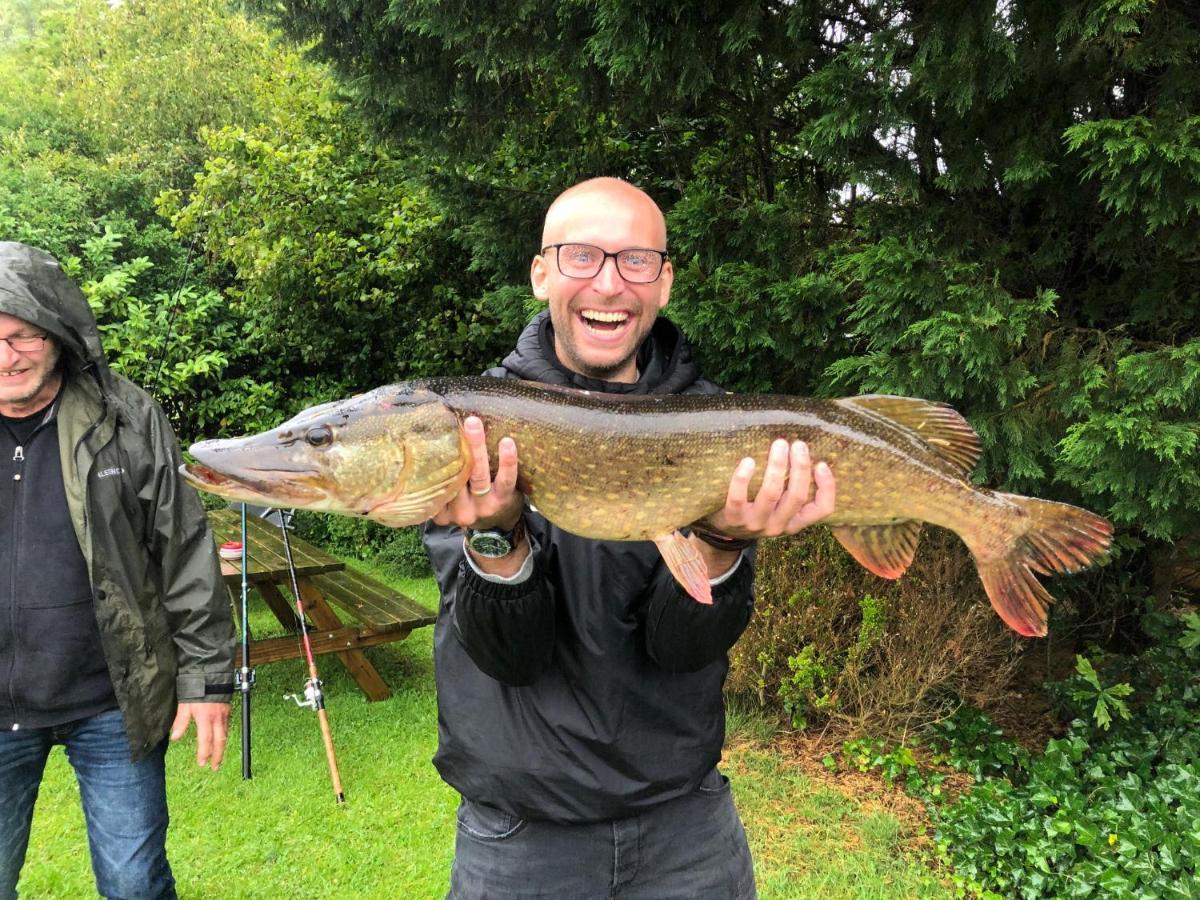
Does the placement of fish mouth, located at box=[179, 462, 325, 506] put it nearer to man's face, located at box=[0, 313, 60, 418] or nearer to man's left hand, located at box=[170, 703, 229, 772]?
man's face, located at box=[0, 313, 60, 418]

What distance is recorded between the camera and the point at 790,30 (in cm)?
314

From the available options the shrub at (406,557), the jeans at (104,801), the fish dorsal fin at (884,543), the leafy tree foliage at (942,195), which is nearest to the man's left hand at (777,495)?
the fish dorsal fin at (884,543)

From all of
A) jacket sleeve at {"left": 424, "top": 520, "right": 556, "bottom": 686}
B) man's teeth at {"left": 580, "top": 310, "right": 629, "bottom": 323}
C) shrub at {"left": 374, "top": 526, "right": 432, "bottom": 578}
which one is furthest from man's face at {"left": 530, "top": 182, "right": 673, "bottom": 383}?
shrub at {"left": 374, "top": 526, "right": 432, "bottom": 578}

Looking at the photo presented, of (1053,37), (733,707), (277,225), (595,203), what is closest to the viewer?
(595,203)

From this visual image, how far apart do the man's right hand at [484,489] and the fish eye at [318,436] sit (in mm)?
301

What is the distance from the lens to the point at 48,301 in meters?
2.44

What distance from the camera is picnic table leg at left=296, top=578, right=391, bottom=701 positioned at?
17.2 feet

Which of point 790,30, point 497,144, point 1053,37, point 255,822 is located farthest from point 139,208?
point 1053,37

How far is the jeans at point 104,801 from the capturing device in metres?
2.48

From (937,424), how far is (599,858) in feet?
4.53

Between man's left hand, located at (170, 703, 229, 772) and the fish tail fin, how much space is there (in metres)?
2.52

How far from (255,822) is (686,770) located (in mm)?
3299

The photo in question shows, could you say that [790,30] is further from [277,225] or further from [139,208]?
[139,208]

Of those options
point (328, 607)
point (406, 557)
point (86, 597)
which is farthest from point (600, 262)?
point (406, 557)
